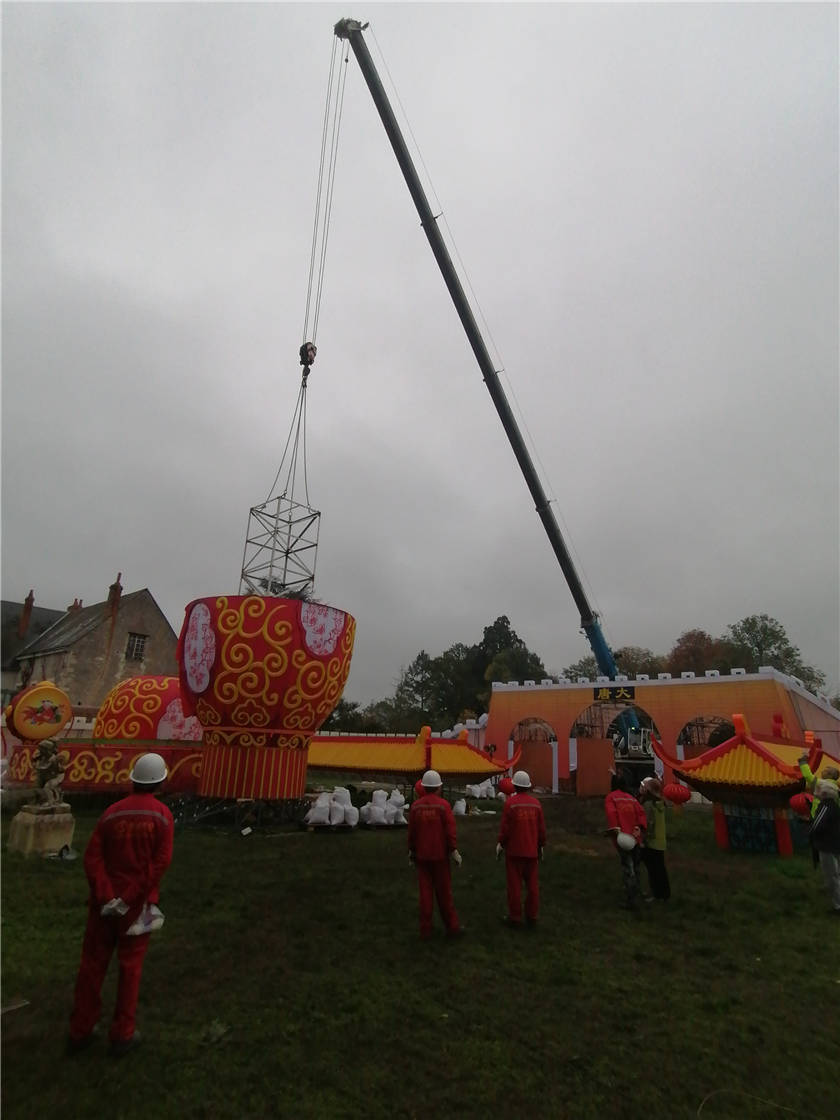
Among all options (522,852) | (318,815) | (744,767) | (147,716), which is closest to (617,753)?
(744,767)

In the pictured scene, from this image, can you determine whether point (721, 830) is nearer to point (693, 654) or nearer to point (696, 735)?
point (696, 735)

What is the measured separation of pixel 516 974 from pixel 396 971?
0.96 meters

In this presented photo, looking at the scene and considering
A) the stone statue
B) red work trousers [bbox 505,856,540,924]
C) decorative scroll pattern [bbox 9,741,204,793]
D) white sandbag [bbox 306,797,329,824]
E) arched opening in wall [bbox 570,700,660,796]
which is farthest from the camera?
arched opening in wall [bbox 570,700,660,796]

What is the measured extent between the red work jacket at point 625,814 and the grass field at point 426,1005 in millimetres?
930

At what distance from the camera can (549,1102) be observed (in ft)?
10.8

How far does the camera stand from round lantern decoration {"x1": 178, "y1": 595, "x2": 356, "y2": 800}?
10484 millimetres

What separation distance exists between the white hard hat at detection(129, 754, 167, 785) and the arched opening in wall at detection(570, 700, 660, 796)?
59.7 ft

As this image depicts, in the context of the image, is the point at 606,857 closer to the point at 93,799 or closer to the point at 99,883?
the point at 99,883

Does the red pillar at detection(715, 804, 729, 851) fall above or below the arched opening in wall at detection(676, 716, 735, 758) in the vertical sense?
below

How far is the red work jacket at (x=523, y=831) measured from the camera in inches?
244

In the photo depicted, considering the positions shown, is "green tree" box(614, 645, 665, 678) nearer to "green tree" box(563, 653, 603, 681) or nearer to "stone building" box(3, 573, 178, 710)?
"green tree" box(563, 653, 603, 681)

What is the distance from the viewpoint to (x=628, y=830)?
6859 millimetres

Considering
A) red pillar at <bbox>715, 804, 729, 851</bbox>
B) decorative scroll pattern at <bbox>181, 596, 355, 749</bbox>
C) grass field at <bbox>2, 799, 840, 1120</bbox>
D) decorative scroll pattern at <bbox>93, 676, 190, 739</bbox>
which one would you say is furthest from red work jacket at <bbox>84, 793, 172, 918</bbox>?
red pillar at <bbox>715, 804, 729, 851</bbox>

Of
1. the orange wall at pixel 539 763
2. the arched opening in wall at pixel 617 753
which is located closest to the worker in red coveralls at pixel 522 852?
the arched opening in wall at pixel 617 753
